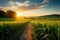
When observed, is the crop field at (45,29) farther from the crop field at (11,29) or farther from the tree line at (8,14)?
the tree line at (8,14)

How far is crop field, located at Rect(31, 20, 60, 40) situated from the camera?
4.24 m

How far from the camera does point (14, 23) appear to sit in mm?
4379

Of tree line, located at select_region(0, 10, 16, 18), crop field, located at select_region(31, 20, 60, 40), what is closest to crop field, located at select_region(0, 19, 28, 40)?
tree line, located at select_region(0, 10, 16, 18)

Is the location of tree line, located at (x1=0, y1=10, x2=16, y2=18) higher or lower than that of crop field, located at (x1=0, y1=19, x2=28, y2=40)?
higher

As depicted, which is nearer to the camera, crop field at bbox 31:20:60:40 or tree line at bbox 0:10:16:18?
crop field at bbox 31:20:60:40

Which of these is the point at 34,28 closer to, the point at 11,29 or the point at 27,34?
the point at 27,34

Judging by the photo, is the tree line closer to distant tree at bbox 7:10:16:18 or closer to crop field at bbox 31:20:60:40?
distant tree at bbox 7:10:16:18

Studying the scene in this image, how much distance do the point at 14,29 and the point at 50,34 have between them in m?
0.71

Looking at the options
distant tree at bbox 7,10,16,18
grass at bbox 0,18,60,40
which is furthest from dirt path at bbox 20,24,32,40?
distant tree at bbox 7,10,16,18

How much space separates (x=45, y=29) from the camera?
171 inches

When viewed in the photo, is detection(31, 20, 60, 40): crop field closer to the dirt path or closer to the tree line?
the dirt path

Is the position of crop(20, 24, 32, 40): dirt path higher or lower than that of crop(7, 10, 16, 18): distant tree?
lower

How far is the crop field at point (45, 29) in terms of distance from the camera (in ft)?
13.9

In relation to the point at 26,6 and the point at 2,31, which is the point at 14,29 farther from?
the point at 26,6
